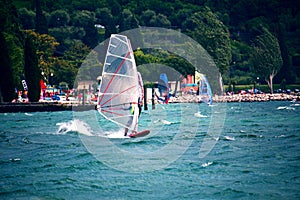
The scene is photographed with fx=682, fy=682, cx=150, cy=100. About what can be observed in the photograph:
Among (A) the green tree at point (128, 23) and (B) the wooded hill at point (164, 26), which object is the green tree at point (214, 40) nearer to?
(B) the wooded hill at point (164, 26)

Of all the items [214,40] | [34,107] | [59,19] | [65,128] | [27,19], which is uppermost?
[59,19]

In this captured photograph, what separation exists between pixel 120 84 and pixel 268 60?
83.4m

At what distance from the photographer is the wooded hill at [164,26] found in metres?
102

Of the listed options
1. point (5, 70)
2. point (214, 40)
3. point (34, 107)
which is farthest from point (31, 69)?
point (214, 40)

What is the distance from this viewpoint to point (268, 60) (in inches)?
4476

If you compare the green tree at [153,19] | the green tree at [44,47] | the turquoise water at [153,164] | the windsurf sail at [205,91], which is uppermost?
the green tree at [153,19]

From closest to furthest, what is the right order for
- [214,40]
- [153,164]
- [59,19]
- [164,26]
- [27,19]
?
[153,164], [214,40], [27,19], [59,19], [164,26]

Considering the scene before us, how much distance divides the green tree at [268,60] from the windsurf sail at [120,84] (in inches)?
3246

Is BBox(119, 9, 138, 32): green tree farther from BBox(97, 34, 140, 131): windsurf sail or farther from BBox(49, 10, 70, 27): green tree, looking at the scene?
BBox(97, 34, 140, 131): windsurf sail

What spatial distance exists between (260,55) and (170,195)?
9773cm

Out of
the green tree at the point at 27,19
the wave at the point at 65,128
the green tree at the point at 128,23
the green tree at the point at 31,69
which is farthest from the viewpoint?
the green tree at the point at 27,19

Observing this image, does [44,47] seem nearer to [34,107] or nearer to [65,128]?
[34,107]

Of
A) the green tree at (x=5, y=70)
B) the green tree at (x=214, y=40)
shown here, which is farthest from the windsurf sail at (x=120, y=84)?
the green tree at (x=214, y=40)

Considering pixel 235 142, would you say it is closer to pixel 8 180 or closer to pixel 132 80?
pixel 132 80
